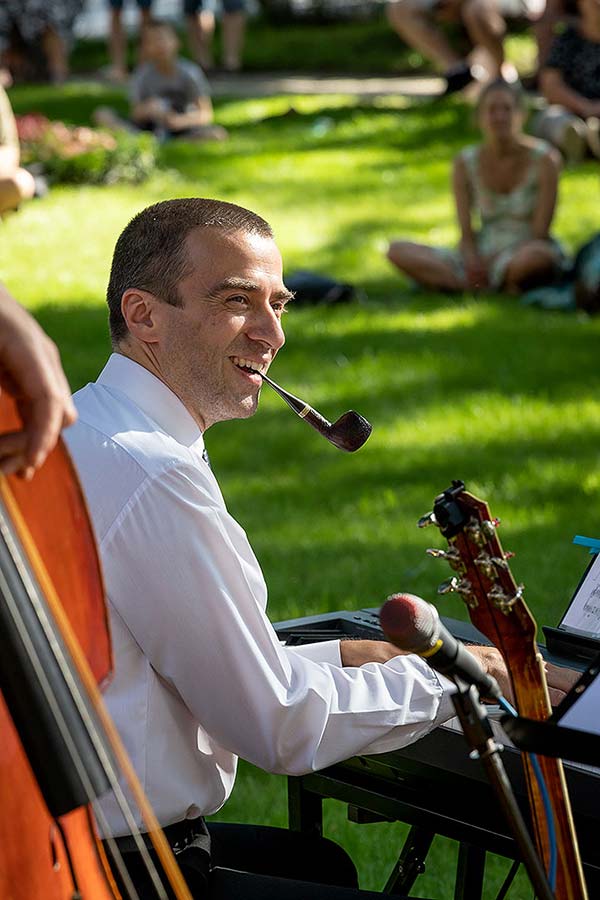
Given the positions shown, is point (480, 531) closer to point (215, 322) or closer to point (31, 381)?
point (31, 381)

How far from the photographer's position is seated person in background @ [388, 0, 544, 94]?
1396 centimetres

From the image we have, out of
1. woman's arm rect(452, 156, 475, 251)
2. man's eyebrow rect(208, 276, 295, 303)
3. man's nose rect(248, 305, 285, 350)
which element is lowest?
woman's arm rect(452, 156, 475, 251)

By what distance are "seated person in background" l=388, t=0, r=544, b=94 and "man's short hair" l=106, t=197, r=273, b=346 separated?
1100 cm

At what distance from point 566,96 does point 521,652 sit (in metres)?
10.8

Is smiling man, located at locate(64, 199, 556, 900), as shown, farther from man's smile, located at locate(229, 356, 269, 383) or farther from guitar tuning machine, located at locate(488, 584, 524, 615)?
guitar tuning machine, located at locate(488, 584, 524, 615)

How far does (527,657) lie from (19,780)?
0.71m

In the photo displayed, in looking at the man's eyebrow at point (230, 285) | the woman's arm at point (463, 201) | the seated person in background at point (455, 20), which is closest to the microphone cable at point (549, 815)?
the man's eyebrow at point (230, 285)

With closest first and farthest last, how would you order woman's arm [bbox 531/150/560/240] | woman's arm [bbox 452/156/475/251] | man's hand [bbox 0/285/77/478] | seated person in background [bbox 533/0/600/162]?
man's hand [bbox 0/285/77/478] < woman's arm [bbox 531/150/560/240] < woman's arm [bbox 452/156/475/251] < seated person in background [bbox 533/0/600/162]

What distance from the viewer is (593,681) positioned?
232cm

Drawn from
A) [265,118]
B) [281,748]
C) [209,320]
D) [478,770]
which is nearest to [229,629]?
[281,748]

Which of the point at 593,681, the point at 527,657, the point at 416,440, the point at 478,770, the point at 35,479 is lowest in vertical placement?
the point at 416,440

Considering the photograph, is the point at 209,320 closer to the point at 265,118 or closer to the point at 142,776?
the point at 142,776

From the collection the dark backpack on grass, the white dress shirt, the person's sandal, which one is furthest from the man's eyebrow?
the person's sandal

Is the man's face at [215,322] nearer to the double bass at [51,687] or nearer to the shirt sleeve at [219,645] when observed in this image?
the shirt sleeve at [219,645]
